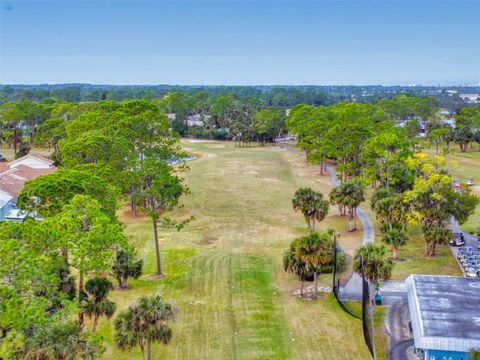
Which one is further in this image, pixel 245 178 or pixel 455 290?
pixel 245 178

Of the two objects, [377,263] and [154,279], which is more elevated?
[377,263]

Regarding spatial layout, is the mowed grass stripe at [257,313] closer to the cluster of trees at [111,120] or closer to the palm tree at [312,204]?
the palm tree at [312,204]

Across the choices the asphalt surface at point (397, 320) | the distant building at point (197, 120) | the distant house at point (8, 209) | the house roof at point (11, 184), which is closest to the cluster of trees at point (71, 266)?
the asphalt surface at point (397, 320)

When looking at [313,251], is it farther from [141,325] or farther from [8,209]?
[8,209]

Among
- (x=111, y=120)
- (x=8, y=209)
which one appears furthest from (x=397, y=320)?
(x=8, y=209)

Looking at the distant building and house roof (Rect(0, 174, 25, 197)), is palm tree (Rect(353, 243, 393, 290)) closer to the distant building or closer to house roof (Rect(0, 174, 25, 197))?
house roof (Rect(0, 174, 25, 197))

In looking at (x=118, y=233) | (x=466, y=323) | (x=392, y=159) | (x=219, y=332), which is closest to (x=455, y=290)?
(x=466, y=323)

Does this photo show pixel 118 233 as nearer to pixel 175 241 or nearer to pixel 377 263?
pixel 377 263
